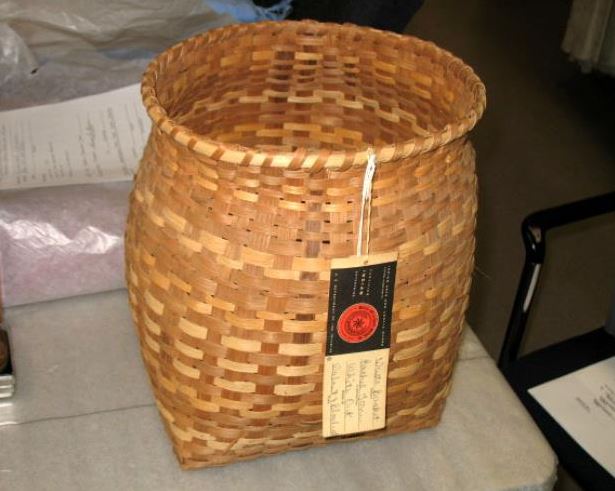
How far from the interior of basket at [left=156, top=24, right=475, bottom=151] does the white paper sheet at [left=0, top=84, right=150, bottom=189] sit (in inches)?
6.6

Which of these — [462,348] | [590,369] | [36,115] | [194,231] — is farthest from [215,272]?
[590,369]

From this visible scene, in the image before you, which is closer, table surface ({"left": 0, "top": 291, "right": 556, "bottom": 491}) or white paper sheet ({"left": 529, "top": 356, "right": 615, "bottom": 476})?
table surface ({"left": 0, "top": 291, "right": 556, "bottom": 491})

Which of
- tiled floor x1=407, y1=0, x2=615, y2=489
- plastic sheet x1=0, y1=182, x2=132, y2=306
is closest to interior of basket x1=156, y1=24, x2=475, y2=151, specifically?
plastic sheet x1=0, y1=182, x2=132, y2=306

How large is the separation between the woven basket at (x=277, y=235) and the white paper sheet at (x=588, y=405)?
0.28m

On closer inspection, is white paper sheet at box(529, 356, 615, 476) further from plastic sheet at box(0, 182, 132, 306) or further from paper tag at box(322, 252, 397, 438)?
plastic sheet at box(0, 182, 132, 306)

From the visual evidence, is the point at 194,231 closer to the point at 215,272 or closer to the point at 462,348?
the point at 215,272

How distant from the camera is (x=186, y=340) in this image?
574mm

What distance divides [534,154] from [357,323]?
1.73 m

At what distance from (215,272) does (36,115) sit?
1.54 feet

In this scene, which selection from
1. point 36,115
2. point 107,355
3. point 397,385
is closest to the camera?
point 397,385

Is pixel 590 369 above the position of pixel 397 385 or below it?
below

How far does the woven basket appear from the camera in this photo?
1.71ft

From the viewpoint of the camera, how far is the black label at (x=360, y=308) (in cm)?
54

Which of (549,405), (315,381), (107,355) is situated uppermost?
(315,381)
